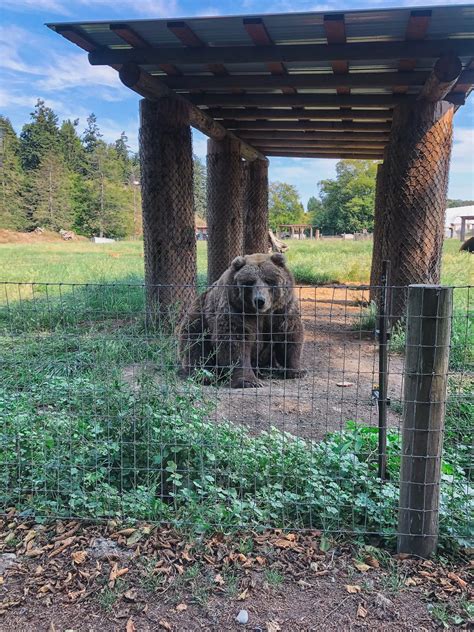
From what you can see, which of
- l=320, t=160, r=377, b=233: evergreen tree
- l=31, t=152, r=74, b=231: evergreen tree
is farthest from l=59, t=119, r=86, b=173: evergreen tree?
l=320, t=160, r=377, b=233: evergreen tree

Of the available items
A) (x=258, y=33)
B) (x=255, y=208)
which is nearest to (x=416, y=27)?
(x=258, y=33)

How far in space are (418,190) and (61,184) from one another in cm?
6136

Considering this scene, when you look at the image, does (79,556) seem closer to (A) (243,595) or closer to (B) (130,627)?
(B) (130,627)

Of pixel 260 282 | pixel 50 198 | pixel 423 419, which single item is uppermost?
pixel 50 198

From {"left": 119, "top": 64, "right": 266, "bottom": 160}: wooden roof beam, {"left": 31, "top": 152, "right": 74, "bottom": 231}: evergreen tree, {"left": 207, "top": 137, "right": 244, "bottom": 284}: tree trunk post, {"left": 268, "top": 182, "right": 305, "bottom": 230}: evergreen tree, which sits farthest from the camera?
{"left": 268, "top": 182, "right": 305, "bottom": 230}: evergreen tree

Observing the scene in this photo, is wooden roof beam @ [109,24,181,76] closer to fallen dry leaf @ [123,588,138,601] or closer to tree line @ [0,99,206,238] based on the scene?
fallen dry leaf @ [123,588,138,601]

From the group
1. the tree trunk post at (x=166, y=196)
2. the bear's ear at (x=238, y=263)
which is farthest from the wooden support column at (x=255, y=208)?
the bear's ear at (x=238, y=263)

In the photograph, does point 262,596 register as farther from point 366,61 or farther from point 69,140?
point 69,140

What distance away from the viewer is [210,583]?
2674mm

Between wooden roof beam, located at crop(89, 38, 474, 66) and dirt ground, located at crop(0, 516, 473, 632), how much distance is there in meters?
5.03

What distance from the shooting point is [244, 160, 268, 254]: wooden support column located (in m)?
13.2

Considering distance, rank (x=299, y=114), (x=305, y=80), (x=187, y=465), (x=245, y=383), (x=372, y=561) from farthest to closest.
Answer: (x=299, y=114), (x=305, y=80), (x=245, y=383), (x=187, y=465), (x=372, y=561)

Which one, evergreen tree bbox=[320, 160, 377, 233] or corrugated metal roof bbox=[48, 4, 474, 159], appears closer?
corrugated metal roof bbox=[48, 4, 474, 159]

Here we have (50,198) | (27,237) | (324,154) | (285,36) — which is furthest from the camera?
(50,198)
